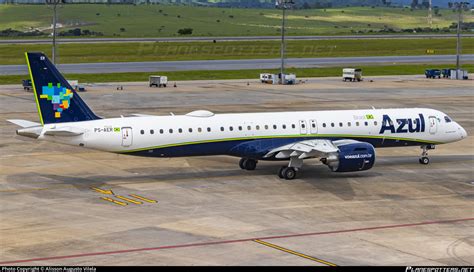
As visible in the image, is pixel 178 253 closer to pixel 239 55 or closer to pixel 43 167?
pixel 43 167

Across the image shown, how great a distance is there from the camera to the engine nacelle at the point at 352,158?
1905 inches

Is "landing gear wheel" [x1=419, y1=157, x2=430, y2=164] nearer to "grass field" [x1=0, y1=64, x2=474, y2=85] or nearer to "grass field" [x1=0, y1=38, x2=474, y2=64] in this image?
"grass field" [x1=0, y1=64, x2=474, y2=85]

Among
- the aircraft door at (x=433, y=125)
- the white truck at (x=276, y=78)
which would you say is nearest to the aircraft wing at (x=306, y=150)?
the aircraft door at (x=433, y=125)

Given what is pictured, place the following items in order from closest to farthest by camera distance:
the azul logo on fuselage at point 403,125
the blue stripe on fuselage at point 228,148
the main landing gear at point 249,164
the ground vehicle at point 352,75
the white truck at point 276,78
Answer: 1. the blue stripe on fuselage at point 228,148
2. the main landing gear at point 249,164
3. the azul logo on fuselage at point 403,125
4. the white truck at point 276,78
5. the ground vehicle at point 352,75

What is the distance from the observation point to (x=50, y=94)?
154 feet

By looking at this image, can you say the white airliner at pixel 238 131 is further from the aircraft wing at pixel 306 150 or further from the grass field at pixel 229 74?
the grass field at pixel 229 74

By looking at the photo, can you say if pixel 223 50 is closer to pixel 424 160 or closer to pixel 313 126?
pixel 424 160

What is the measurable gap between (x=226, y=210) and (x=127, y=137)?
892cm

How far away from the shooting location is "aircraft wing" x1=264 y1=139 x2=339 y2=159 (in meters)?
48.7

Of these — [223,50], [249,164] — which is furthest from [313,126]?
[223,50]

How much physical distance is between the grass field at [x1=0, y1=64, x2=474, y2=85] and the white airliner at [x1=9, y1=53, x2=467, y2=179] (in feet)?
211

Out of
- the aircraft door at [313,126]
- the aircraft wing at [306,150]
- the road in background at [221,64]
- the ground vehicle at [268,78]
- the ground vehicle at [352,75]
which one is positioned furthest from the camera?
the road in background at [221,64]

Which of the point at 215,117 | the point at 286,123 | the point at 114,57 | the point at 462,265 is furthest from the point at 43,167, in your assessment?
the point at 114,57

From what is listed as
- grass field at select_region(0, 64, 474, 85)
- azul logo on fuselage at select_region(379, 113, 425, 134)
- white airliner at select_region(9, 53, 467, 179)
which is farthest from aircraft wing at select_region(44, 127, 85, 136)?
grass field at select_region(0, 64, 474, 85)
